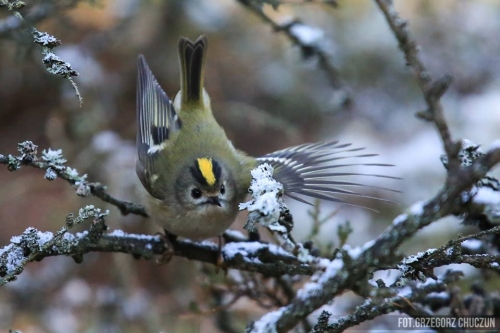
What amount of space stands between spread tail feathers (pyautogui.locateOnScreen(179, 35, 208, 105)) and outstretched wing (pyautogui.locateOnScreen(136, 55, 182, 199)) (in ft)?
0.44

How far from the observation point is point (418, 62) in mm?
1257

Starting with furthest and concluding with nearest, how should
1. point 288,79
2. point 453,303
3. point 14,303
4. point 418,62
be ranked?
point 288,79
point 14,303
point 453,303
point 418,62

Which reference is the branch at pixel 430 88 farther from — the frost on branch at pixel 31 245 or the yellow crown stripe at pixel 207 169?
the yellow crown stripe at pixel 207 169

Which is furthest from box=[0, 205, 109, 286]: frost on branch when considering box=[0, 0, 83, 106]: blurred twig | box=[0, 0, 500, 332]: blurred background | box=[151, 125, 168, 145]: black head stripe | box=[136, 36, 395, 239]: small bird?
box=[151, 125, 168, 145]: black head stripe

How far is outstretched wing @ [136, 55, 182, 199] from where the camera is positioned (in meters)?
2.87

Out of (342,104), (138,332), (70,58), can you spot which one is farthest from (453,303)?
(70,58)

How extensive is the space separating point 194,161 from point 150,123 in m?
0.33

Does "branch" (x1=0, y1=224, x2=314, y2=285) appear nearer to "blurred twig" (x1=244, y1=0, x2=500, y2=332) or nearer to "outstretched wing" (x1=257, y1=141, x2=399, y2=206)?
"outstretched wing" (x1=257, y1=141, x2=399, y2=206)

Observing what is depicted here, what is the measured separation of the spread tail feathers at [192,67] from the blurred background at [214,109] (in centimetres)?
37

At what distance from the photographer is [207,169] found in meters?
2.74

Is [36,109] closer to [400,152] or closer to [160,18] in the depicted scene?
[160,18]

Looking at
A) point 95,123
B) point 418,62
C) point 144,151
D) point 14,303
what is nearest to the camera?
point 418,62

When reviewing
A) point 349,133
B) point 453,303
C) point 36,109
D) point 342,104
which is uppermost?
point 349,133

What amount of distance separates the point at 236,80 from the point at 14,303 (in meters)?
3.39
